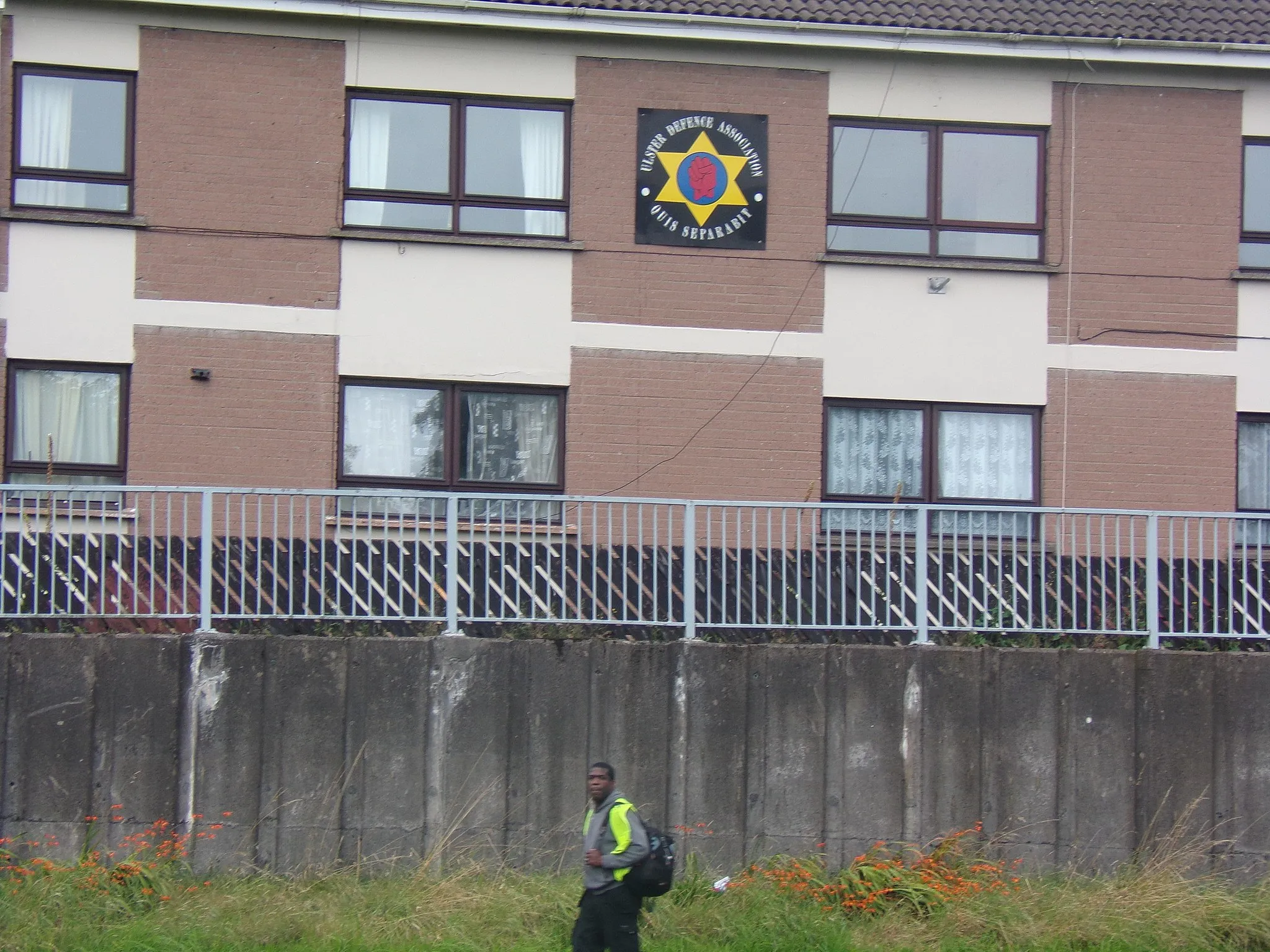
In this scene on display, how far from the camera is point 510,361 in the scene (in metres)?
12.1

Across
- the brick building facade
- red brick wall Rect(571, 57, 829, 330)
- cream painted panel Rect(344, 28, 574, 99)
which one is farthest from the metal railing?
cream painted panel Rect(344, 28, 574, 99)

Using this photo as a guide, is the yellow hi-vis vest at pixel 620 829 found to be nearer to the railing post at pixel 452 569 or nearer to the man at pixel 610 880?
the man at pixel 610 880

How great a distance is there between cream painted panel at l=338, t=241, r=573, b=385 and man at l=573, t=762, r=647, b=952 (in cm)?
573

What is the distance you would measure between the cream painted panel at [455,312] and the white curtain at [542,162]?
335 mm

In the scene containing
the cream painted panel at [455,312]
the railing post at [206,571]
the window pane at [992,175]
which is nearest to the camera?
the railing post at [206,571]

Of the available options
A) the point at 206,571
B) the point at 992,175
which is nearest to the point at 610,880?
the point at 206,571

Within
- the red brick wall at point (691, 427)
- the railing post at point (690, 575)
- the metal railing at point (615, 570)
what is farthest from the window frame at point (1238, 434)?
the railing post at point (690, 575)

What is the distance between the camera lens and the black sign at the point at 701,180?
40.1 ft

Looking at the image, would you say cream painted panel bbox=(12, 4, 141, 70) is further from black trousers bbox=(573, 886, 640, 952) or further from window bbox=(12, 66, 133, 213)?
black trousers bbox=(573, 886, 640, 952)

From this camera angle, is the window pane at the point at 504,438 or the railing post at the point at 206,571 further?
the window pane at the point at 504,438

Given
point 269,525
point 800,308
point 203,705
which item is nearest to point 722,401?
point 800,308

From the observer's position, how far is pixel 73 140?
467 inches

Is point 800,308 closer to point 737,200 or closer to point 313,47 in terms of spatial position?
point 737,200

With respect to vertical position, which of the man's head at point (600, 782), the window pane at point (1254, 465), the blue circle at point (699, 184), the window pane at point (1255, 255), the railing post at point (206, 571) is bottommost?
the man's head at point (600, 782)
